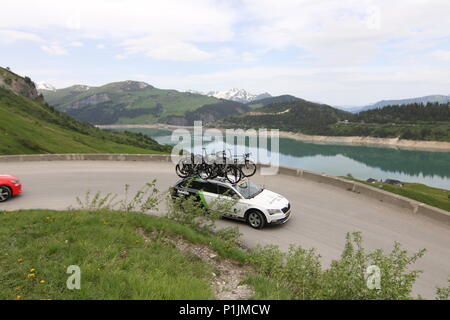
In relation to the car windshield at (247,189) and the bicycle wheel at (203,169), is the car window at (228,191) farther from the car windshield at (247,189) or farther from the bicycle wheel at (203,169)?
the bicycle wheel at (203,169)

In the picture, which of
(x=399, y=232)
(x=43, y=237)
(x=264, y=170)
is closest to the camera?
(x=43, y=237)

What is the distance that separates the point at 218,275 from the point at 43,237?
4709 mm

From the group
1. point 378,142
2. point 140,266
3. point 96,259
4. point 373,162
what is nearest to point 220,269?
point 140,266

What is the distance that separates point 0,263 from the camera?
594 cm

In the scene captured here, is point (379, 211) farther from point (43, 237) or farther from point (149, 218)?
point (43, 237)

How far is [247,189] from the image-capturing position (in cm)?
1176

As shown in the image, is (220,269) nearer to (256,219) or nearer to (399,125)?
(256,219)

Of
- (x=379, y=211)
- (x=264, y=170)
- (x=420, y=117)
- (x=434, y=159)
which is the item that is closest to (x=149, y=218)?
(x=379, y=211)

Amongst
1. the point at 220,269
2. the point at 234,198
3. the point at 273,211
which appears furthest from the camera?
the point at 234,198

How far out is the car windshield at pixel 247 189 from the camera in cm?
1136

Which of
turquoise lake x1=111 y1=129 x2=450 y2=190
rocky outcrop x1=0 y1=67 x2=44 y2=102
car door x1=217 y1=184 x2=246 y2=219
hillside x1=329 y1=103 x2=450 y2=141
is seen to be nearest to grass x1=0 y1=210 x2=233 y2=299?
car door x1=217 y1=184 x2=246 y2=219

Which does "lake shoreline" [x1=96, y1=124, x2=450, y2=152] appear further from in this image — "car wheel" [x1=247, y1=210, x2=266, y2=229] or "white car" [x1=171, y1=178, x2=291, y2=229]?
"car wheel" [x1=247, y1=210, x2=266, y2=229]

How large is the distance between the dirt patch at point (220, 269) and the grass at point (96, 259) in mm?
227

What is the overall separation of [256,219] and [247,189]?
1454mm
